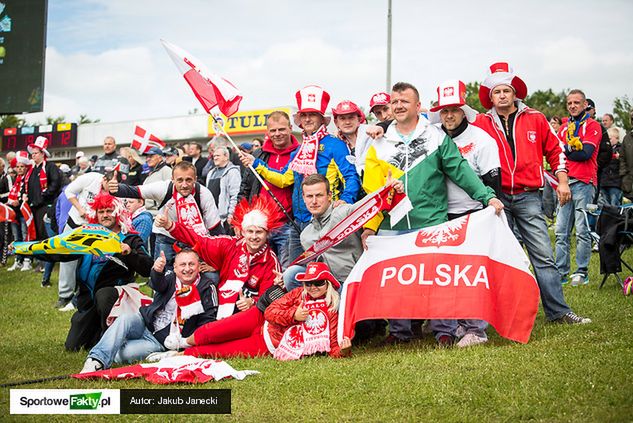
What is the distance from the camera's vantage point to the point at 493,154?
280 inches

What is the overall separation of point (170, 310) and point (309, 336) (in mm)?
1544

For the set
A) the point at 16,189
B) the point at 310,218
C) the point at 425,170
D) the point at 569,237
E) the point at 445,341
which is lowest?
the point at 445,341

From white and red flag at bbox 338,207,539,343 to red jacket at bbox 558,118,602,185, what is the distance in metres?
4.49

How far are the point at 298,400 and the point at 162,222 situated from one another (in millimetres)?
2907

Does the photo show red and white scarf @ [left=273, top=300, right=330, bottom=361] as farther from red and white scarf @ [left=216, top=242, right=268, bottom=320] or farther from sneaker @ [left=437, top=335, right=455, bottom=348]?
sneaker @ [left=437, top=335, right=455, bottom=348]

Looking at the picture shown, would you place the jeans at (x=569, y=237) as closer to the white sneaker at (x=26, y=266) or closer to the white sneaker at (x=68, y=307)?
the white sneaker at (x=68, y=307)

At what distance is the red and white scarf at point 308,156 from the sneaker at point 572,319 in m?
2.77

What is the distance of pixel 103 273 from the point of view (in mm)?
8188

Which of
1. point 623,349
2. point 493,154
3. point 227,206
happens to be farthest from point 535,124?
point 227,206

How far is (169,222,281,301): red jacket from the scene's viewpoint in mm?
7645

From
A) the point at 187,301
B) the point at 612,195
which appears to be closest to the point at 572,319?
the point at 187,301

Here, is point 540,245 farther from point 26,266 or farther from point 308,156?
point 26,266

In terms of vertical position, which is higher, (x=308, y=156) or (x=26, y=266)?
(x=308, y=156)

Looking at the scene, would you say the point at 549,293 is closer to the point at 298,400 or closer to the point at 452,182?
the point at 452,182
